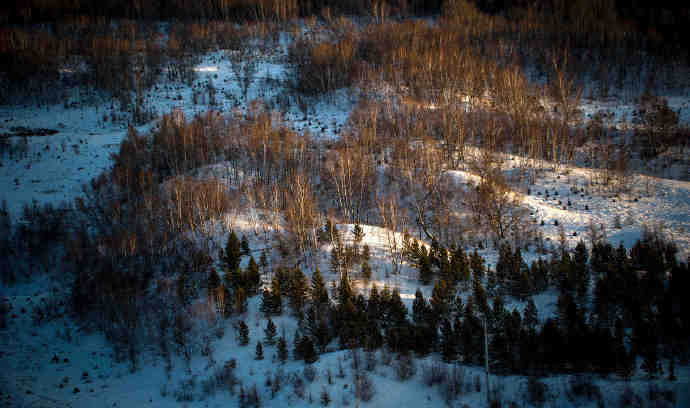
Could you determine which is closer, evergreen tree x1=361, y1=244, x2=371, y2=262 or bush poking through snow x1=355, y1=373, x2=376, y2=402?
bush poking through snow x1=355, y1=373, x2=376, y2=402

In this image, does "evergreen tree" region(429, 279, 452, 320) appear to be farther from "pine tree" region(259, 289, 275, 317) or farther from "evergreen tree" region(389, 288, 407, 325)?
"pine tree" region(259, 289, 275, 317)

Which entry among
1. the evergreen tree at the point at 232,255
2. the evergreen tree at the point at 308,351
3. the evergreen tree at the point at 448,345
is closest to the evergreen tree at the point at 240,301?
the evergreen tree at the point at 232,255

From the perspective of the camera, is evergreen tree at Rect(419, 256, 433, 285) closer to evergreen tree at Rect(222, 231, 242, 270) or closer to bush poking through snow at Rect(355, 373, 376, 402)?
bush poking through snow at Rect(355, 373, 376, 402)

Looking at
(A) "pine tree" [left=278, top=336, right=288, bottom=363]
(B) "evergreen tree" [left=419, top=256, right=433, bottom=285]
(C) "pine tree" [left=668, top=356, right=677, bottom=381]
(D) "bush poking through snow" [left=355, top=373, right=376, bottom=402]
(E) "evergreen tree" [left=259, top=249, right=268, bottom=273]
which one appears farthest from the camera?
(E) "evergreen tree" [left=259, top=249, right=268, bottom=273]

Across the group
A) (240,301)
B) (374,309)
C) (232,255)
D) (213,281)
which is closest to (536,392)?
(374,309)

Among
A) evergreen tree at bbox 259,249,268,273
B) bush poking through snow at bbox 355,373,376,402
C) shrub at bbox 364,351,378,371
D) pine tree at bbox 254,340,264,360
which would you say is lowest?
pine tree at bbox 254,340,264,360

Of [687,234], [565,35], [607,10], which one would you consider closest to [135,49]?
[565,35]

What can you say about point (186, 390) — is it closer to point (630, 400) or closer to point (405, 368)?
point (405, 368)

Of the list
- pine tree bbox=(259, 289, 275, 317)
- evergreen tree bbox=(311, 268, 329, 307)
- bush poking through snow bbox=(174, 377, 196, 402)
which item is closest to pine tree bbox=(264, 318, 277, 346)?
pine tree bbox=(259, 289, 275, 317)

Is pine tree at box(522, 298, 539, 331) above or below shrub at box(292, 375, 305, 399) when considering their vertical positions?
above

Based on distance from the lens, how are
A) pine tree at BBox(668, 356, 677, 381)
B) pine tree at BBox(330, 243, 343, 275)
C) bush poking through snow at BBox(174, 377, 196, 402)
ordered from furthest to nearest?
1. pine tree at BBox(330, 243, 343, 275)
2. bush poking through snow at BBox(174, 377, 196, 402)
3. pine tree at BBox(668, 356, 677, 381)
